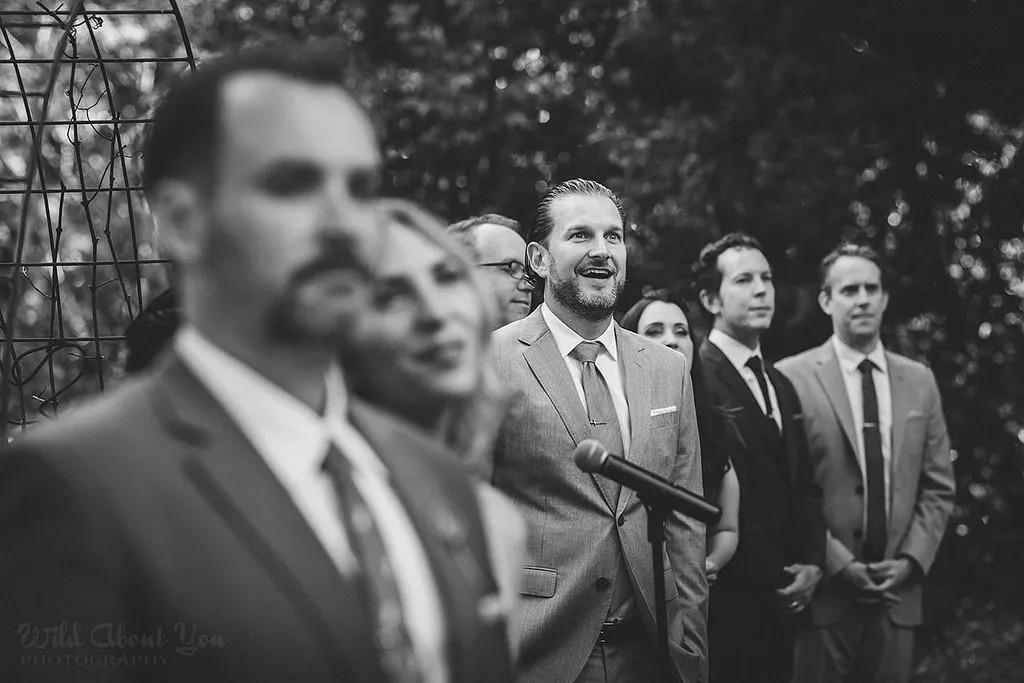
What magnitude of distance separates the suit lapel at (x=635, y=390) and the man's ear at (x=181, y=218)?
7.52ft

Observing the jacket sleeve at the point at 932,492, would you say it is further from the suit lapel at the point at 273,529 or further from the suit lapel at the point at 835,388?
the suit lapel at the point at 273,529

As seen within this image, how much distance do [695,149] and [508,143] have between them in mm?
1576

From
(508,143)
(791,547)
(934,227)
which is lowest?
(791,547)

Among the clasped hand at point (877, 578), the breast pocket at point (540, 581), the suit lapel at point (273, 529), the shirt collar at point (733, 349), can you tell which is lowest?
the clasped hand at point (877, 578)

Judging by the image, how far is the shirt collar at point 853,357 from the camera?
5.57 m

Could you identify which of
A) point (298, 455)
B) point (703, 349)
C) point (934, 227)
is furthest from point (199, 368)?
point (934, 227)

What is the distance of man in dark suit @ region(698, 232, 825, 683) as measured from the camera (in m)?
4.72

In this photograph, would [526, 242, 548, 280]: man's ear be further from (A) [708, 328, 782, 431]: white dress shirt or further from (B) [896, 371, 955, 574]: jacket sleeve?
(B) [896, 371, 955, 574]: jacket sleeve

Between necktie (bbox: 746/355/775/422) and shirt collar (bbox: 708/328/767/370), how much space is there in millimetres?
21

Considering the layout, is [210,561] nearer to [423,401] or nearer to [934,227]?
[423,401]

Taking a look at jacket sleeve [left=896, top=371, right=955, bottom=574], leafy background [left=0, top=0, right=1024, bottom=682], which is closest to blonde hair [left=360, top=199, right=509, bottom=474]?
jacket sleeve [left=896, top=371, right=955, bottom=574]

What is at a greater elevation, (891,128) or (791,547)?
(891,128)

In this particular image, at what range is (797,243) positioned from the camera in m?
8.24

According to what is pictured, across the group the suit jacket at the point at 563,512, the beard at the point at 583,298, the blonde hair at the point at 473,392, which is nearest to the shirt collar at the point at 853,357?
the suit jacket at the point at 563,512
